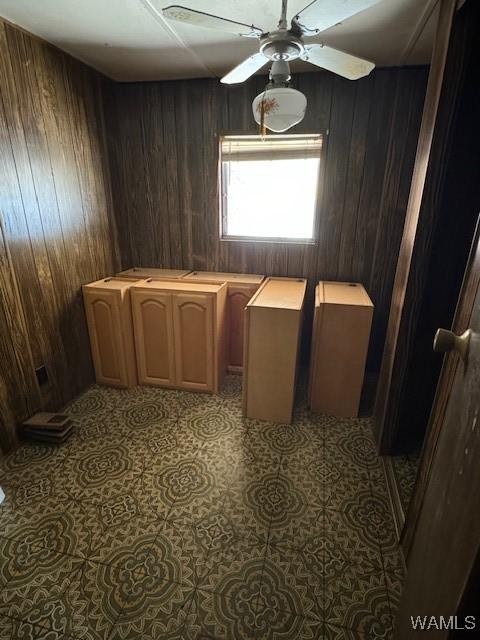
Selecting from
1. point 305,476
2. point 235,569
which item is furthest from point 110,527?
point 305,476

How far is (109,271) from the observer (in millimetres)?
2959

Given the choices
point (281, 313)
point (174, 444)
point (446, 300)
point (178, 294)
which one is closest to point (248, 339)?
point (281, 313)

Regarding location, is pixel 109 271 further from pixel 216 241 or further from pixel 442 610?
pixel 442 610

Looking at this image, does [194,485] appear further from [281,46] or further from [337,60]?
[337,60]

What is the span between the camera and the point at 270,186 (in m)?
2.83

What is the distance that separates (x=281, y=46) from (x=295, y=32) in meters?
0.07

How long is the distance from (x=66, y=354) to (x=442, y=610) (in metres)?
2.58

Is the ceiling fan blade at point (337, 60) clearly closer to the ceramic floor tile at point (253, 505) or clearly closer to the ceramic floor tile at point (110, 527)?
the ceramic floor tile at point (253, 505)

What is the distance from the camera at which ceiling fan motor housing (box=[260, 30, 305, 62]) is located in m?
1.34

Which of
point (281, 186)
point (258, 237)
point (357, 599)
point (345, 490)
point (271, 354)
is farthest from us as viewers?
point (258, 237)

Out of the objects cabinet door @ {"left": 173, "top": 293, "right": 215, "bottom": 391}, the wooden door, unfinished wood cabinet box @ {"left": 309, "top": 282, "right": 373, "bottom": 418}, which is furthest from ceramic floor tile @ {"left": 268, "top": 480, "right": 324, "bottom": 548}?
cabinet door @ {"left": 173, "top": 293, "right": 215, "bottom": 391}

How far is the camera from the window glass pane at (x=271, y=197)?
2758 mm

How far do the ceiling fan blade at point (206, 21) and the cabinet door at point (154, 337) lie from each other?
1.66 meters

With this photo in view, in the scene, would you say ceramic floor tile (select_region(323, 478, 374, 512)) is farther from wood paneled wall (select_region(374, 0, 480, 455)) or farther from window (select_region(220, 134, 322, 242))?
window (select_region(220, 134, 322, 242))
